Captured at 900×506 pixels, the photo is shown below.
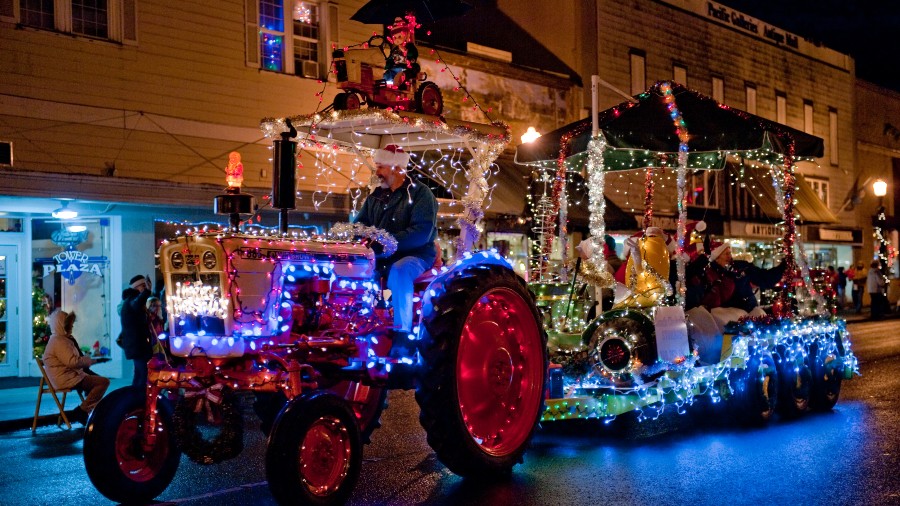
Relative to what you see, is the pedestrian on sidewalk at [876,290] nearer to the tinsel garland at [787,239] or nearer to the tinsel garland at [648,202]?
the tinsel garland at [648,202]

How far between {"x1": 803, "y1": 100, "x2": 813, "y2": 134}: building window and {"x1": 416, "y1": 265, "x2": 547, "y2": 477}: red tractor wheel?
30.6m

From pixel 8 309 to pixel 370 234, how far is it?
12.4 meters

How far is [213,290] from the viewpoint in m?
6.82

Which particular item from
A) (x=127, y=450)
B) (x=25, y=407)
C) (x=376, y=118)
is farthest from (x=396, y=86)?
(x=25, y=407)

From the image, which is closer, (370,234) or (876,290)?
(370,234)

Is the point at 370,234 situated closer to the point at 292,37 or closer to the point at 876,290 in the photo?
the point at 292,37

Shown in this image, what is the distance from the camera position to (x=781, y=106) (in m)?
35.1

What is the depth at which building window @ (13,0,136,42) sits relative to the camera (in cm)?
1589

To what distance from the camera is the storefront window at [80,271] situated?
58.1 feet

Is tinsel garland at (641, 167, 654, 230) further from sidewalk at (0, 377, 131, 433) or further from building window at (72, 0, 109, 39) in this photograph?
building window at (72, 0, 109, 39)

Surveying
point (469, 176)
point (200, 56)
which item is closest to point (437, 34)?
point (200, 56)

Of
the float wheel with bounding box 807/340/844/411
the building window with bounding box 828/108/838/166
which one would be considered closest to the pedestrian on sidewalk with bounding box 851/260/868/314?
the building window with bounding box 828/108/838/166

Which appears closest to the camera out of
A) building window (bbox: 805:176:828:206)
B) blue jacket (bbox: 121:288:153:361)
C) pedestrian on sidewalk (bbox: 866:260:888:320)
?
blue jacket (bbox: 121:288:153:361)

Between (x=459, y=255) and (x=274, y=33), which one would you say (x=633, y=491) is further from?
(x=274, y=33)
